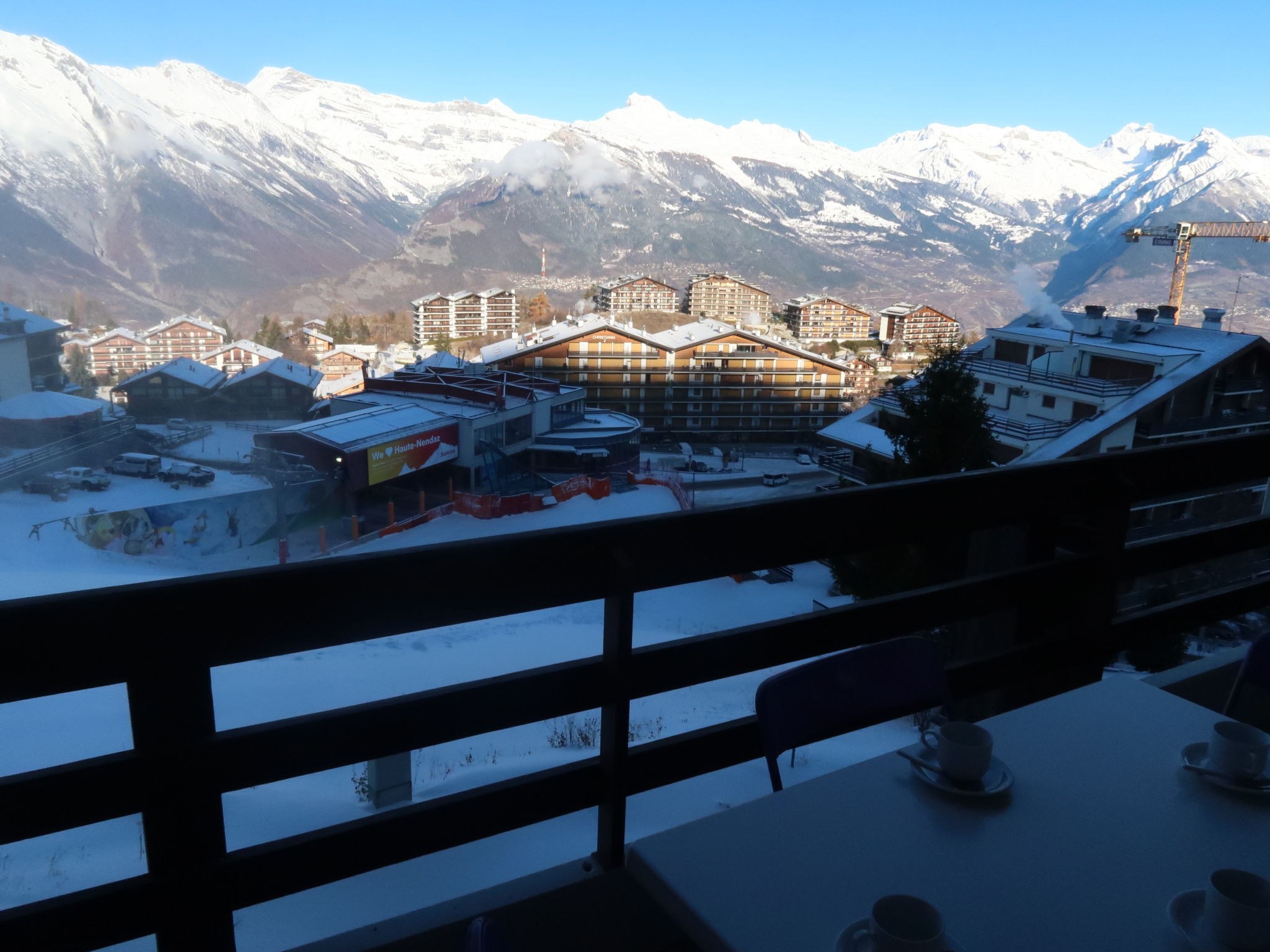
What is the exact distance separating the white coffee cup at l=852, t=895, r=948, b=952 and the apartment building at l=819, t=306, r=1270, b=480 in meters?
6.19

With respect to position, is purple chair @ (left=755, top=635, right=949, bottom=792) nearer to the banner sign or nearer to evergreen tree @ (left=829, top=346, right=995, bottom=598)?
evergreen tree @ (left=829, top=346, right=995, bottom=598)

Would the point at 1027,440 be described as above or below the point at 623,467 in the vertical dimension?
above

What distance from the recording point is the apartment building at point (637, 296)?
11.2 metres

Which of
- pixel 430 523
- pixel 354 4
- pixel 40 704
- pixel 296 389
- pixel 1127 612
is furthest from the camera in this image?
pixel 354 4

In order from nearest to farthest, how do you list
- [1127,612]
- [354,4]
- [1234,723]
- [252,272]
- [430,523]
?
1. [1234,723]
2. [1127,612]
3. [430,523]
4. [354,4]
5. [252,272]

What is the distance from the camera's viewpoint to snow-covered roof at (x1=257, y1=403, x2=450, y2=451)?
7.35 m

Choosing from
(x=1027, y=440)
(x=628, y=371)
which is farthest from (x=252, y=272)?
(x=1027, y=440)

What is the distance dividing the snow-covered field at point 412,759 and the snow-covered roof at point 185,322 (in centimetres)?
625

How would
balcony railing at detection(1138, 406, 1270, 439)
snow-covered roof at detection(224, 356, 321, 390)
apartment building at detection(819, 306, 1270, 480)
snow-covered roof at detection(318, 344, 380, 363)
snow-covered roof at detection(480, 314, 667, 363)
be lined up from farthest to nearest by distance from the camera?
snow-covered roof at detection(318, 344, 380, 363) < snow-covered roof at detection(480, 314, 667, 363) < snow-covered roof at detection(224, 356, 321, 390) < balcony railing at detection(1138, 406, 1270, 439) < apartment building at detection(819, 306, 1270, 480)

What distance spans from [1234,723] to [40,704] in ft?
10.6

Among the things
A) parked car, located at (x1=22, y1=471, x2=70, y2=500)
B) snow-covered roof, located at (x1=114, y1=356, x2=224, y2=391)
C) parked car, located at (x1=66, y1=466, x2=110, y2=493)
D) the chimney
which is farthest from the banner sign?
the chimney

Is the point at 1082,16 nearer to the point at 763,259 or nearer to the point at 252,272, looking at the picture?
the point at 763,259

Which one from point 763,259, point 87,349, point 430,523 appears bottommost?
point 430,523

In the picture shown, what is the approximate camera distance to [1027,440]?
6895 millimetres
